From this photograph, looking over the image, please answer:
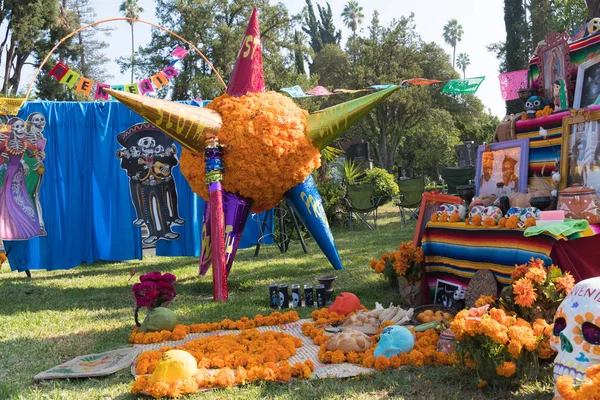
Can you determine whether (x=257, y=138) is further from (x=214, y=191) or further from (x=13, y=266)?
(x=13, y=266)

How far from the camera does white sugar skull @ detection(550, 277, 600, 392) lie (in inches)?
98.5

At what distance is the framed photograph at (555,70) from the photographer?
5.03m

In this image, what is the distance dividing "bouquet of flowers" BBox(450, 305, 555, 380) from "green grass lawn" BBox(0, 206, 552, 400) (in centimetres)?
17

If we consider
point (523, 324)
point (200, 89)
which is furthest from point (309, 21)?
point (523, 324)

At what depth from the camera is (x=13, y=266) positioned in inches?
357

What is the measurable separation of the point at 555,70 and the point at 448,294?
249 cm

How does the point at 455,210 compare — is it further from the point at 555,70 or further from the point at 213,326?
the point at 213,326

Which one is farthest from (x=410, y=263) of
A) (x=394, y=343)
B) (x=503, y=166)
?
(x=394, y=343)

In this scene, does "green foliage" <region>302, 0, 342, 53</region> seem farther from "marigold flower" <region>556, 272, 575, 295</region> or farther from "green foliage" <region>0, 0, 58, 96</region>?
"marigold flower" <region>556, 272, 575, 295</region>

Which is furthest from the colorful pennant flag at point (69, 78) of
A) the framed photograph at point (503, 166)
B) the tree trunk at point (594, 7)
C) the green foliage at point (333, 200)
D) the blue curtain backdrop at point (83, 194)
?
the tree trunk at point (594, 7)

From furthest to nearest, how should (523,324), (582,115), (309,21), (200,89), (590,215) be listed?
(309,21) → (200,89) → (582,115) → (590,215) → (523,324)

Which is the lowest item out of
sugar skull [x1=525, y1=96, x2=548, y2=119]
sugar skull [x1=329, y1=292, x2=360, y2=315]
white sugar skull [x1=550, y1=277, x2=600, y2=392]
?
sugar skull [x1=329, y1=292, x2=360, y2=315]

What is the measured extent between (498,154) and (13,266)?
26.7 ft

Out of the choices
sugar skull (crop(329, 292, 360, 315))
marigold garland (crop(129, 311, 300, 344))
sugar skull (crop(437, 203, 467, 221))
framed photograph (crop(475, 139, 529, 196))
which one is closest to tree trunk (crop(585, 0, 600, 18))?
framed photograph (crop(475, 139, 529, 196))
